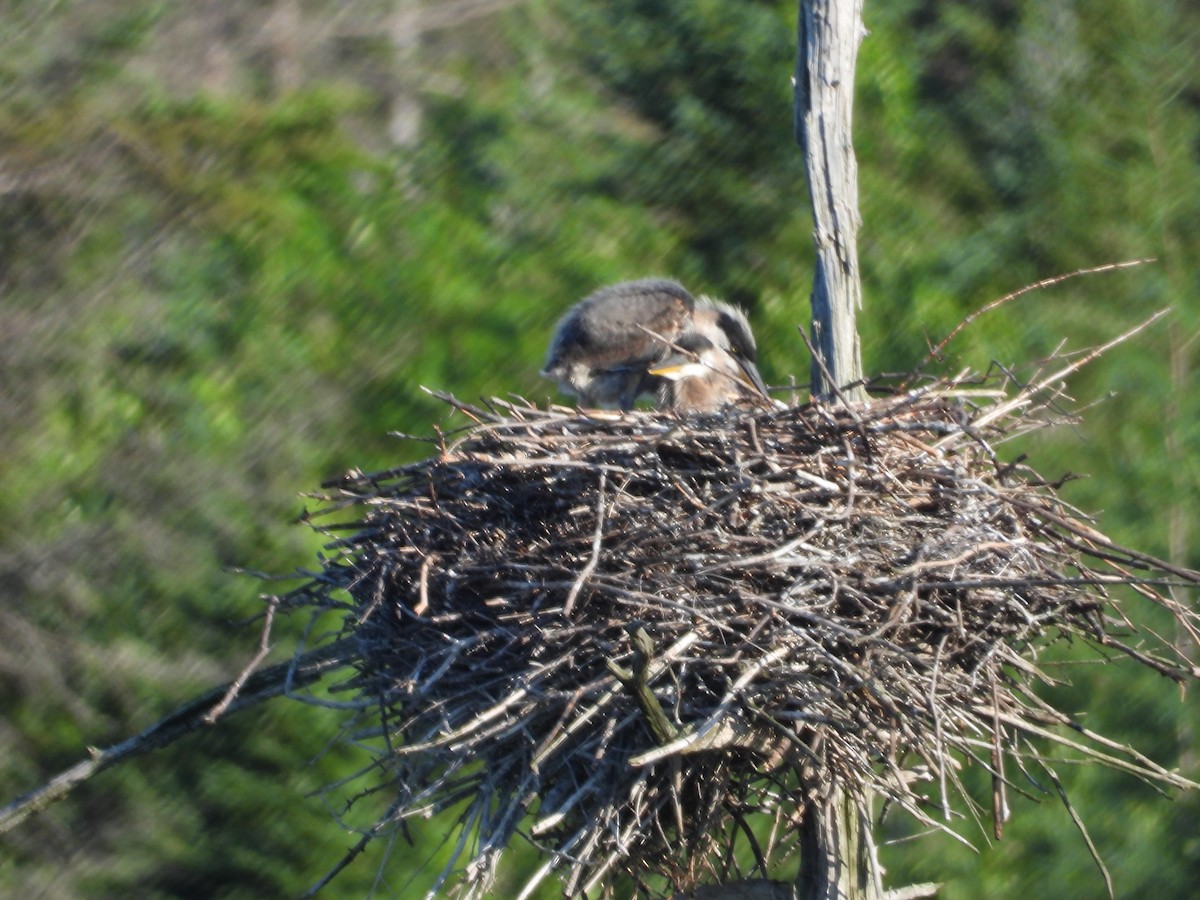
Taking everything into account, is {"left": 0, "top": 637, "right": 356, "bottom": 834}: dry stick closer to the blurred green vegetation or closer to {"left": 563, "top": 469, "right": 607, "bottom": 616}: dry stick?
{"left": 563, "top": 469, "right": 607, "bottom": 616}: dry stick

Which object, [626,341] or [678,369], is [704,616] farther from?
[626,341]

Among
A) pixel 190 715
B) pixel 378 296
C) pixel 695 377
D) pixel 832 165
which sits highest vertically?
pixel 832 165

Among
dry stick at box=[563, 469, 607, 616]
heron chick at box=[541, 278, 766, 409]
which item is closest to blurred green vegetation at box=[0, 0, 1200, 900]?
heron chick at box=[541, 278, 766, 409]

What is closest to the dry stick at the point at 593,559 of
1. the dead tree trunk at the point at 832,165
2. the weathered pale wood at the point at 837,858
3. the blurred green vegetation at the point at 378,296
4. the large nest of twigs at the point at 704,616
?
the large nest of twigs at the point at 704,616

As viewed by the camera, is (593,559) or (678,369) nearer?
(593,559)

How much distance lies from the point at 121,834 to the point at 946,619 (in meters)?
4.85

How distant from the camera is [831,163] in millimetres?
3758

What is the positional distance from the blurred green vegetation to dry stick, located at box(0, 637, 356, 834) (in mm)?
2462

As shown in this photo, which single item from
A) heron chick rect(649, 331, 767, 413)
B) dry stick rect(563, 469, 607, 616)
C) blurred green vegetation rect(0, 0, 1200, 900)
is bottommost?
blurred green vegetation rect(0, 0, 1200, 900)

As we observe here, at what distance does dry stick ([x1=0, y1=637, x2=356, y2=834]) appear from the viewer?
349 cm

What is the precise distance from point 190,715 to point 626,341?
5.08ft

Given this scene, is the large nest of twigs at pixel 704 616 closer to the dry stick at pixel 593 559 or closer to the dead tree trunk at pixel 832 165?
the dry stick at pixel 593 559

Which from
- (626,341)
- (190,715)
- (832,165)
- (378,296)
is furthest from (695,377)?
(378,296)

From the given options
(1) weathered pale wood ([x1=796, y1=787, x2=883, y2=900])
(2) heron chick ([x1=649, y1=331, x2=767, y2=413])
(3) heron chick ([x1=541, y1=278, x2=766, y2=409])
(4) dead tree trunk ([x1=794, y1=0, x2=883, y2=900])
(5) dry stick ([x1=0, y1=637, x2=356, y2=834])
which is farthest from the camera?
(3) heron chick ([x1=541, y1=278, x2=766, y2=409])
